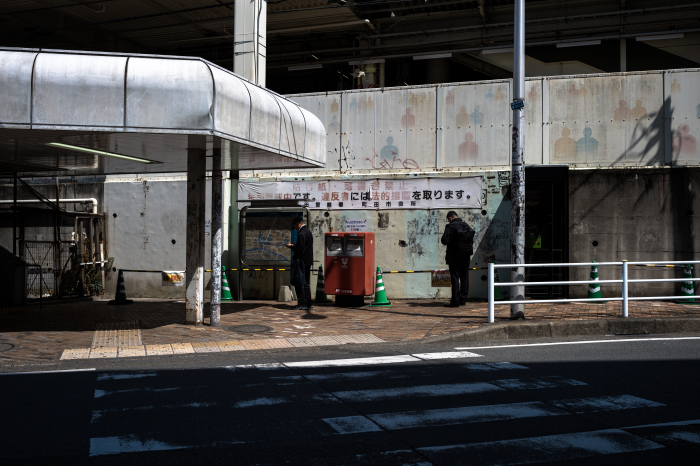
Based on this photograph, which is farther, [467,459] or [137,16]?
[137,16]

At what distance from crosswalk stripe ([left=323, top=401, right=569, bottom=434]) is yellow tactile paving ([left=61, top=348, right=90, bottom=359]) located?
4649 millimetres

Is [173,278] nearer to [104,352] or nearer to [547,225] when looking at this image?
[104,352]

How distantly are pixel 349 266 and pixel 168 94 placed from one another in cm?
595

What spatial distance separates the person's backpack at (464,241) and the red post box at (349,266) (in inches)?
78.0

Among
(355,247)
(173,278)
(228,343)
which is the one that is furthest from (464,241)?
(173,278)

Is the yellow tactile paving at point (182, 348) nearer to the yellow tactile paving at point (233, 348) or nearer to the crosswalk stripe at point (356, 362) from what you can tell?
the yellow tactile paving at point (233, 348)

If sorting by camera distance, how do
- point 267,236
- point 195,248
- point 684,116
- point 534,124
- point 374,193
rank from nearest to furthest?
point 195,248 → point 684,116 → point 534,124 → point 374,193 → point 267,236

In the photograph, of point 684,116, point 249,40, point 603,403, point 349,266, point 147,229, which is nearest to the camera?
point 603,403

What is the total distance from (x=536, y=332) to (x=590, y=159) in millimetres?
6126

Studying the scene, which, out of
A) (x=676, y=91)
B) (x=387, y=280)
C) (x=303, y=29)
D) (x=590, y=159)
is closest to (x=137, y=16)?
(x=303, y=29)

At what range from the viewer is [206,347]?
8883 millimetres

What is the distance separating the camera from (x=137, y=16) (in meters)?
20.6

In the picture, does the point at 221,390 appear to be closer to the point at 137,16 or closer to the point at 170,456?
the point at 170,456

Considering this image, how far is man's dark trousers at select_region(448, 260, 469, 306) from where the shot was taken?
1294 cm
